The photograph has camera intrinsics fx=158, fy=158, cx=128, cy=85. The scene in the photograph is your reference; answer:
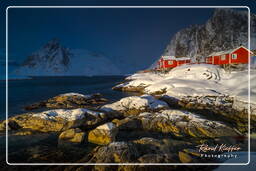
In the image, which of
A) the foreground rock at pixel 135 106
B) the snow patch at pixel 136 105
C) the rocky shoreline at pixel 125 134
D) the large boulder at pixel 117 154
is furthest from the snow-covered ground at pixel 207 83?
the large boulder at pixel 117 154

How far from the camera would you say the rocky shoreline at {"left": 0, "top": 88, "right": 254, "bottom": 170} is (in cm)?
613

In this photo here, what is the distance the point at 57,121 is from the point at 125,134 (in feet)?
16.0

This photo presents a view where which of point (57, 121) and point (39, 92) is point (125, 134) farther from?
point (39, 92)

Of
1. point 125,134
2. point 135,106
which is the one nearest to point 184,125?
point 125,134

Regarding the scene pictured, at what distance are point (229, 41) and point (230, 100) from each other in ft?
152

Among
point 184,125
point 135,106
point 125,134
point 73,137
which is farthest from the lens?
point 135,106

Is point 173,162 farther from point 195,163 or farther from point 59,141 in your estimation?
point 59,141

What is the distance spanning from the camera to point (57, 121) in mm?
10805

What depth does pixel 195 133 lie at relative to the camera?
899 centimetres

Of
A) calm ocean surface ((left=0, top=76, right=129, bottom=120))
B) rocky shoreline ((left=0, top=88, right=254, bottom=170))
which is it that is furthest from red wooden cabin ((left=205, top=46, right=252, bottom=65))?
calm ocean surface ((left=0, top=76, right=129, bottom=120))

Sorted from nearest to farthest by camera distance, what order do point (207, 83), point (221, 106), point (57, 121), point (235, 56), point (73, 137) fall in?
point (73, 137)
point (57, 121)
point (221, 106)
point (207, 83)
point (235, 56)

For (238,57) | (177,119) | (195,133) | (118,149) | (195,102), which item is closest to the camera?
(118,149)

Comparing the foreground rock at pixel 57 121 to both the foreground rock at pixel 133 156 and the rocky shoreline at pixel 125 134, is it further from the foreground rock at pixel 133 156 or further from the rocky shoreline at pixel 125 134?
the foreground rock at pixel 133 156

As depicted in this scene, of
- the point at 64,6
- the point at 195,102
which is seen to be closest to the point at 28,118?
the point at 64,6
